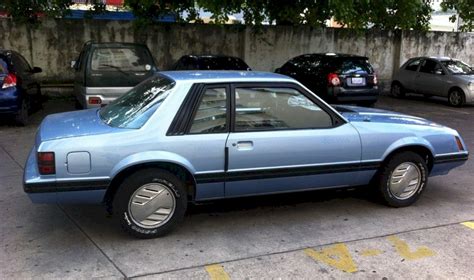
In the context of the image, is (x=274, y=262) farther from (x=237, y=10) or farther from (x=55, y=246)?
(x=237, y=10)

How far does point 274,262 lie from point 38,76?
11.4 meters

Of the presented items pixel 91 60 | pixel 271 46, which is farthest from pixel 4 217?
pixel 271 46

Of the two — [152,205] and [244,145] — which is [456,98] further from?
[152,205]

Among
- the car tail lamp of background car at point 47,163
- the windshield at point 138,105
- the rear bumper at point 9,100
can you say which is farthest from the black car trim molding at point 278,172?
the rear bumper at point 9,100

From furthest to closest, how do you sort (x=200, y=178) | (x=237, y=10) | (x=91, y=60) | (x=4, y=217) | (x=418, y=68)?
(x=418, y=68) < (x=237, y=10) < (x=91, y=60) < (x=4, y=217) < (x=200, y=178)

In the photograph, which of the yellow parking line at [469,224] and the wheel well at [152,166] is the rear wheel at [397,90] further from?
the wheel well at [152,166]

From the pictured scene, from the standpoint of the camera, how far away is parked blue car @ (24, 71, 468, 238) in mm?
4156

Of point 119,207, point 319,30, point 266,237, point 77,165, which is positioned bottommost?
point 266,237

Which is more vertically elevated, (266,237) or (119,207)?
(119,207)

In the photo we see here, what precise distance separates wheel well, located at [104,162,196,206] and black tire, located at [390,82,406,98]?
43.2ft

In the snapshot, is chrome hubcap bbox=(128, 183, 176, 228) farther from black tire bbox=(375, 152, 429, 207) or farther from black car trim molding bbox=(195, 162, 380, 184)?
black tire bbox=(375, 152, 429, 207)

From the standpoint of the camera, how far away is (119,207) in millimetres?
4258

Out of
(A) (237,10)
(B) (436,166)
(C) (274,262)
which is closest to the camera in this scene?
(C) (274,262)

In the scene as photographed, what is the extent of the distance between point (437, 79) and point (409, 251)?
1180 cm
